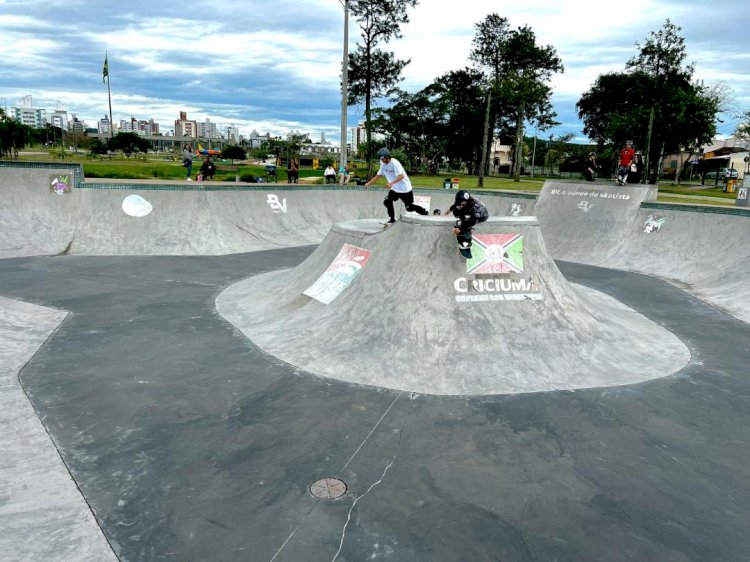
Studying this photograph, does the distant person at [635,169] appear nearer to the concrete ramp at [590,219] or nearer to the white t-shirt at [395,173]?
the concrete ramp at [590,219]

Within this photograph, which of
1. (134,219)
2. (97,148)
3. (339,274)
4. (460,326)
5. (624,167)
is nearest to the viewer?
(460,326)

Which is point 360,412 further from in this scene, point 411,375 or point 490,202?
point 490,202

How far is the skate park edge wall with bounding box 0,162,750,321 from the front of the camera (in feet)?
47.5

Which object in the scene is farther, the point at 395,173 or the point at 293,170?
the point at 293,170

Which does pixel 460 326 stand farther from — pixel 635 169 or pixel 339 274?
pixel 635 169

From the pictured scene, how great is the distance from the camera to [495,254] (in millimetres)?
7637

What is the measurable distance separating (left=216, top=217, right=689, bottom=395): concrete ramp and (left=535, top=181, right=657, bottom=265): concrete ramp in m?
9.17

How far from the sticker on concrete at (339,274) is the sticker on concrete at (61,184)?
11.6 metres

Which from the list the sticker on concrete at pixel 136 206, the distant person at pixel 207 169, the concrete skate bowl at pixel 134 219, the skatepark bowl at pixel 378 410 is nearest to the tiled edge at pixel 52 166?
the concrete skate bowl at pixel 134 219

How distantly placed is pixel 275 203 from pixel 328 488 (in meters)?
17.0

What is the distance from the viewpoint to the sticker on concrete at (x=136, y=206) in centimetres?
1656

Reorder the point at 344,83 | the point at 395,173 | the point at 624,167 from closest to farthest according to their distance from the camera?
the point at 395,173
the point at 624,167
the point at 344,83

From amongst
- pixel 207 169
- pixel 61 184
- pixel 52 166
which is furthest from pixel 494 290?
pixel 207 169

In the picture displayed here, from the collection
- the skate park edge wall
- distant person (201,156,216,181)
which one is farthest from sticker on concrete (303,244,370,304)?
distant person (201,156,216,181)
